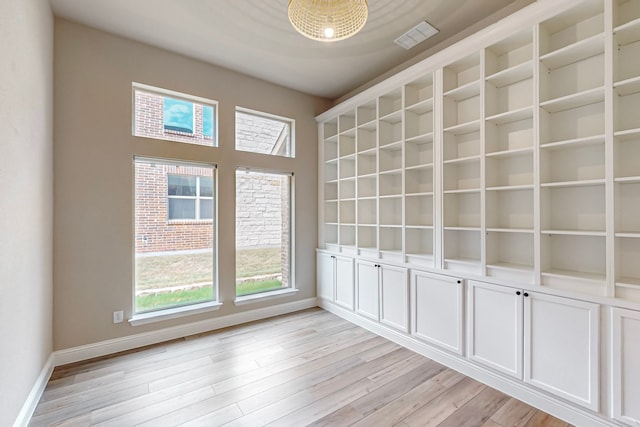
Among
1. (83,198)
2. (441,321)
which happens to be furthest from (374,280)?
(83,198)

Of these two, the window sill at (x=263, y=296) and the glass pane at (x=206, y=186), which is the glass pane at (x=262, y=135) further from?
the window sill at (x=263, y=296)

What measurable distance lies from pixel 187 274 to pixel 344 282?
6.34 feet

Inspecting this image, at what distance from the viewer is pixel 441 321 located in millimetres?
2627

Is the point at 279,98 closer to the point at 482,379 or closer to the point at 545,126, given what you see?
the point at 545,126

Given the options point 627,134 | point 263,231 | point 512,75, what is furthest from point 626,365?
point 263,231

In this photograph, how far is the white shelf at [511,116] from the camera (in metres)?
2.13

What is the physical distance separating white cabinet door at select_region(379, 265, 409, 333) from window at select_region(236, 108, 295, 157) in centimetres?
211

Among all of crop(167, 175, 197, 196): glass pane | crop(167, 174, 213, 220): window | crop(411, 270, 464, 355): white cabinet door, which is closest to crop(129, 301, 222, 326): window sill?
crop(167, 174, 213, 220): window

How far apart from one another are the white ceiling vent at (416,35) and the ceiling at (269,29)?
5 cm

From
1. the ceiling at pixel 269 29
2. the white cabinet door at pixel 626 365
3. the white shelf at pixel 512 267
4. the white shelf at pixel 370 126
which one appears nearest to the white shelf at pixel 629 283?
the white cabinet door at pixel 626 365

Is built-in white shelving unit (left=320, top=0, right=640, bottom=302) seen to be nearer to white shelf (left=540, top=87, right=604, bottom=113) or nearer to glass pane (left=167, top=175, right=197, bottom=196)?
white shelf (left=540, top=87, right=604, bottom=113)

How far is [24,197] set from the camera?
6.09 ft

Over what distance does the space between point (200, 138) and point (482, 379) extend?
12.1ft

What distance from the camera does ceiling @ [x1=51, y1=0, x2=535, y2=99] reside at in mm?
2398
